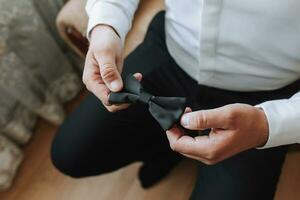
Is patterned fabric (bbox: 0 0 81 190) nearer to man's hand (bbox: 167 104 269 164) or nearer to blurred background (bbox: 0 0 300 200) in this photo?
blurred background (bbox: 0 0 300 200)

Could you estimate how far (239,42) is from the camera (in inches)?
26.7

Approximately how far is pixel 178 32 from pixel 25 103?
64cm

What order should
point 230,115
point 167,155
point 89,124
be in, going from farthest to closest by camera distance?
point 167,155, point 89,124, point 230,115

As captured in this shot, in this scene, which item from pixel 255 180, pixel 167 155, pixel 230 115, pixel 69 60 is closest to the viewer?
pixel 230 115

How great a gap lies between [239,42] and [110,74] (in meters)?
0.23

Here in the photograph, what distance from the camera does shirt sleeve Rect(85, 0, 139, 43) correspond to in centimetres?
75

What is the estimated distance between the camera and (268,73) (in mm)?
714

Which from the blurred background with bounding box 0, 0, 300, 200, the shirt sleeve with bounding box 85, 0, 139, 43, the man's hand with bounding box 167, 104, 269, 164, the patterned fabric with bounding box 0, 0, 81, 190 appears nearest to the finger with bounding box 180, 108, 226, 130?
→ the man's hand with bounding box 167, 104, 269, 164

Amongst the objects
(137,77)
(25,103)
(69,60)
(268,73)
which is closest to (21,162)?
(25,103)

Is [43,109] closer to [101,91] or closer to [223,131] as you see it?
[101,91]

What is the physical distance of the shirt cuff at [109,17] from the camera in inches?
29.6

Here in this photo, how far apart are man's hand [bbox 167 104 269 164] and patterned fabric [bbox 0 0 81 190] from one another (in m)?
0.64

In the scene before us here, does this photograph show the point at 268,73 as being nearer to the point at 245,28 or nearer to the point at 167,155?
the point at 245,28

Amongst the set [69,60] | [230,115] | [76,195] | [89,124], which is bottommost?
[76,195]
